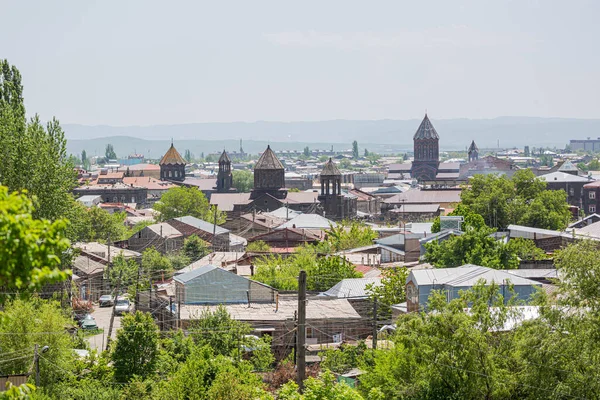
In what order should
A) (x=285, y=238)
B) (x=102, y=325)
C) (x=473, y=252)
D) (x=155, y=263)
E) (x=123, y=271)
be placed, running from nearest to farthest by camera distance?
1. (x=102, y=325)
2. (x=473, y=252)
3. (x=123, y=271)
4. (x=155, y=263)
5. (x=285, y=238)

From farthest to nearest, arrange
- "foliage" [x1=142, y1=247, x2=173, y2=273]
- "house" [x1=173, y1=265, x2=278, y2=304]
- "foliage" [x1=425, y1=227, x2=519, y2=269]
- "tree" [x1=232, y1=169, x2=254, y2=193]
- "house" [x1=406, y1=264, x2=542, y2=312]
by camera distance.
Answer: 1. "tree" [x1=232, y1=169, x2=254, y2=193]
2. "foliage" [x1=142, y1=247, x2=173, y2=273]
3. "foliage" [x1=425, y1=227, x2=519, y2=269]
4. "house" [x1=173, y1=265, x2=278, y2=304]
5. "house" [x1=406, y1=264, x2=542, y2=312]

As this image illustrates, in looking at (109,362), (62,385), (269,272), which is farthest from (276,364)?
(269,272)

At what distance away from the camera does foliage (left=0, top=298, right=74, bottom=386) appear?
2730 cm

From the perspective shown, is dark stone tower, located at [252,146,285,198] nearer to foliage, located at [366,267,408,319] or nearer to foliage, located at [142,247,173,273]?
foliage, located at [142,247,173,273]

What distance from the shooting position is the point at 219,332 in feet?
106

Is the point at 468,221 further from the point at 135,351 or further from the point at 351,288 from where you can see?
the point at 135,351

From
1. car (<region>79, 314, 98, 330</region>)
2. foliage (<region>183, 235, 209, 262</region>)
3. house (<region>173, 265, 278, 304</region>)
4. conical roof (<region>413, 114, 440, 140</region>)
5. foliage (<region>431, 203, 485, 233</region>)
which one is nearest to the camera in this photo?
house (<region>173, 265, 278, 304</region>)

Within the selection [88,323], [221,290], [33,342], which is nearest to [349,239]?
[221,290]

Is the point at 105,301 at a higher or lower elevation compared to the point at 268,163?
lower

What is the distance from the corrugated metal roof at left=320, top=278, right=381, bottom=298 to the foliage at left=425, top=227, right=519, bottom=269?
418cm

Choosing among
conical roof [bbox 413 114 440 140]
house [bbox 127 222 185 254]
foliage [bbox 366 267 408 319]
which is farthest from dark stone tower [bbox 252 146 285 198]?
conical roof [bbox 413 114 440 140]

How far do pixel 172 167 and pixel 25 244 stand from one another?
158m

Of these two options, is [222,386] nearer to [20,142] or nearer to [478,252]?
[20,142]

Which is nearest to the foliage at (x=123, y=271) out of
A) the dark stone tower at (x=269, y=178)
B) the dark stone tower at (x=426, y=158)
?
Answer: the dark stone tower at (x=269, y=178)
